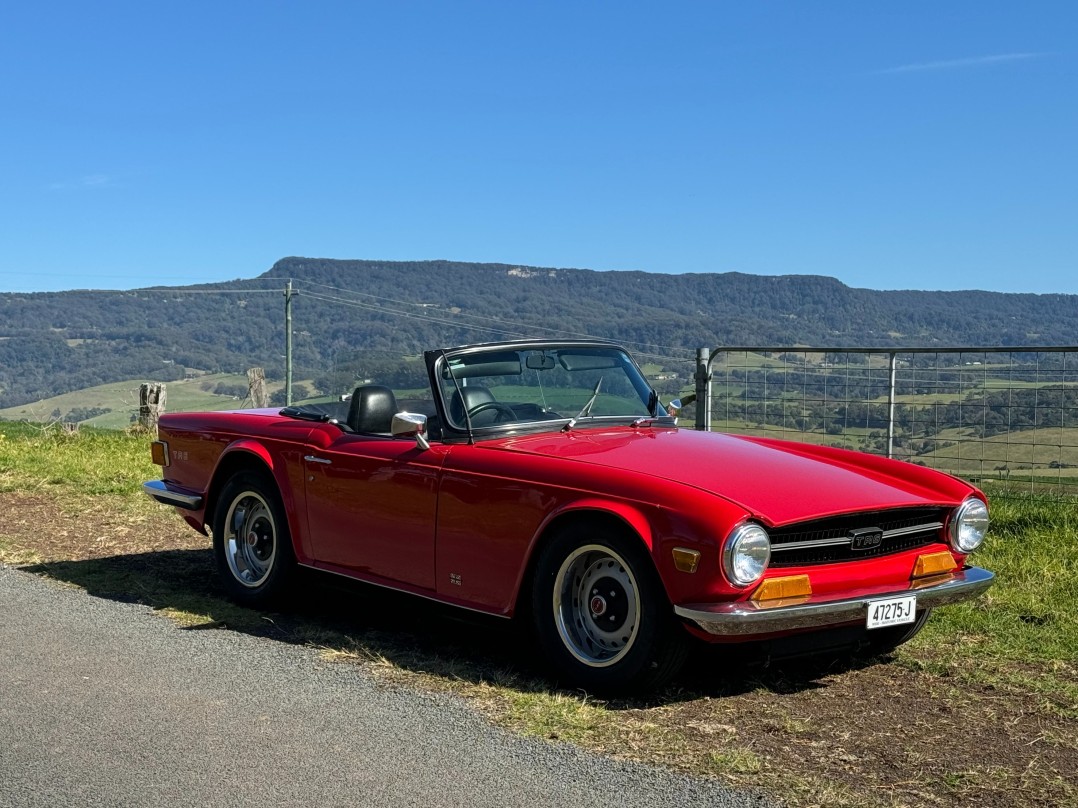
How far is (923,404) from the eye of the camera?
11109mm

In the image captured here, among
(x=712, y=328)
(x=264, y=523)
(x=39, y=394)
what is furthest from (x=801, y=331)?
(x=264, y=523)

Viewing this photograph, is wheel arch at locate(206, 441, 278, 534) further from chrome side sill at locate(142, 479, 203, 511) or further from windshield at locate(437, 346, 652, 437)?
windshield at locate(437, 346, 652, 437)

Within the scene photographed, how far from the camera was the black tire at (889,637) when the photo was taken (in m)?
5.92

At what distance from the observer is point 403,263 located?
9131cm

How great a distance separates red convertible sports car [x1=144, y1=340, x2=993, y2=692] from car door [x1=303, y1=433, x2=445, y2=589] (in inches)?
0.4

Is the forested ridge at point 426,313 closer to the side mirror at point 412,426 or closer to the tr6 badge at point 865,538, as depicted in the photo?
the side mirror at point 412,426

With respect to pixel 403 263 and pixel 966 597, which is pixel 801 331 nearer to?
pixel 403 263

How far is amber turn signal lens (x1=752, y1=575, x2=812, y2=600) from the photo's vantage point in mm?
4918

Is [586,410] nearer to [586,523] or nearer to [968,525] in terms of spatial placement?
[586,523]

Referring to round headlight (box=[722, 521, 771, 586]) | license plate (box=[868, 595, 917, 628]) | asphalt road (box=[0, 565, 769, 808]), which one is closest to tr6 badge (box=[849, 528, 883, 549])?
license plate (box=[868, 595, 917, 628])

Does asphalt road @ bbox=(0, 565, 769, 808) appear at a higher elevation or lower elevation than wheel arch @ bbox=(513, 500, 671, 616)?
lower

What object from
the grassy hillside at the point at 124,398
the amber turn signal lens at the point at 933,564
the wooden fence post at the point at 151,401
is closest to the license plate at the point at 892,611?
the amber turn signal lens at the point at 933,564

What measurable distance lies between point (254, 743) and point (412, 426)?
6.09 feet

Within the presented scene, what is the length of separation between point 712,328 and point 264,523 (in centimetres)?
3925
